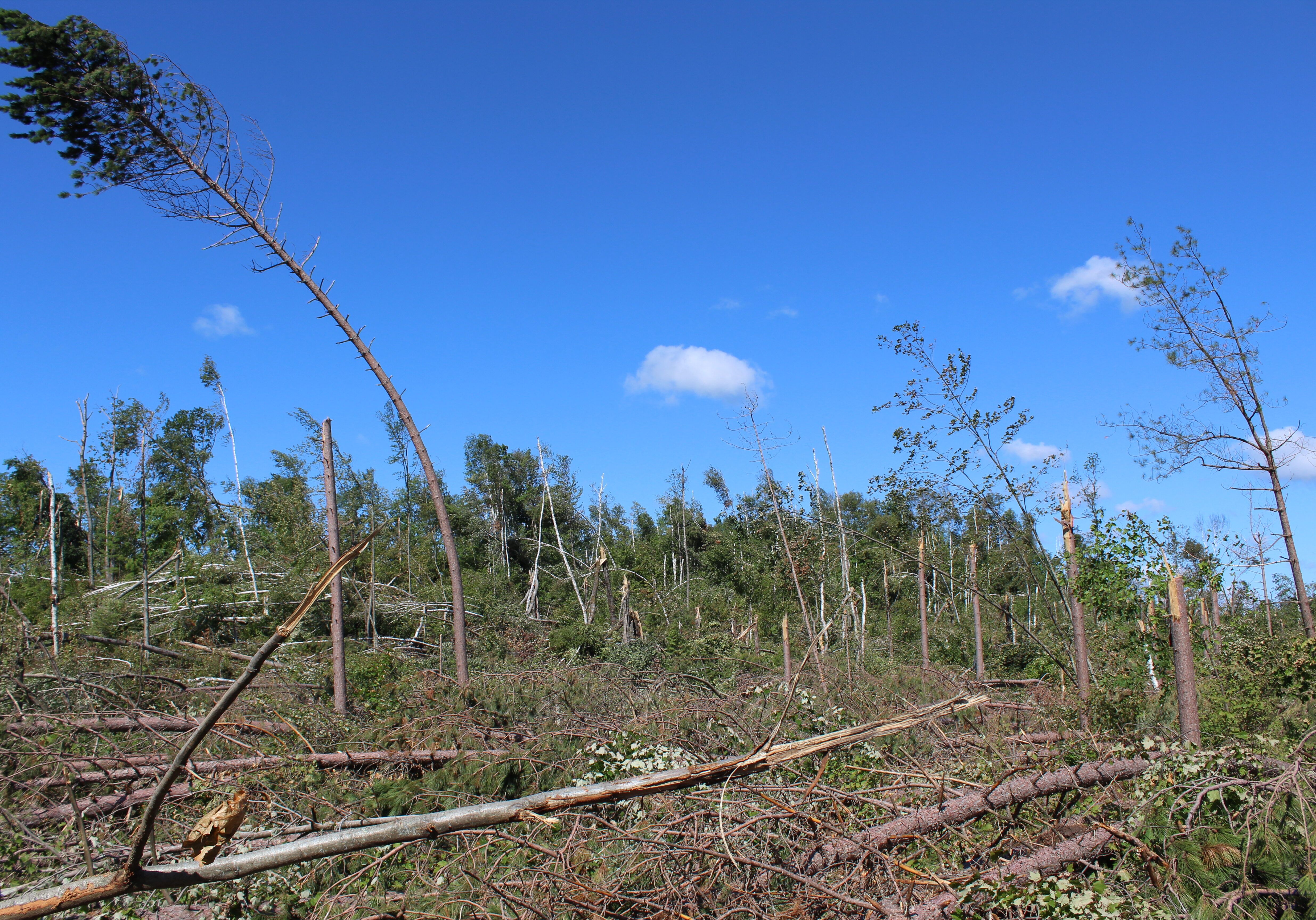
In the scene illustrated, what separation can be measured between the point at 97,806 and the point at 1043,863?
6.73 m

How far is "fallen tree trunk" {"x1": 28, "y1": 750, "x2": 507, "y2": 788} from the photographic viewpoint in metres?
6.05

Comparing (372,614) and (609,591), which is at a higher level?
(609,591)

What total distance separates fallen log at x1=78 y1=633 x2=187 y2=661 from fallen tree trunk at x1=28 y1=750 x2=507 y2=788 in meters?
6.72

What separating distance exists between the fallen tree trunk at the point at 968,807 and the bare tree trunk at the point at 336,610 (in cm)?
641

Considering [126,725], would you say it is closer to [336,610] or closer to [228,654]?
[336,610]

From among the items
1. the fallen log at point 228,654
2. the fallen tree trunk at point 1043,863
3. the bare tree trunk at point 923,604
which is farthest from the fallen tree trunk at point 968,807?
the fallen log at point 228,654

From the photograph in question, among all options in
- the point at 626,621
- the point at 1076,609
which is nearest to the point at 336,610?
the point at 1076,609

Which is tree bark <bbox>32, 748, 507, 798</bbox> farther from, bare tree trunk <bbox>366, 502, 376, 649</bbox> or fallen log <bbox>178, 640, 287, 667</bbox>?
fallen log <bbox>178, 640, 287, 667</bbox>

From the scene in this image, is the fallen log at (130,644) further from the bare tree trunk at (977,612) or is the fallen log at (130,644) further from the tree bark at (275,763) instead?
the bare tree trunk at (977,612)

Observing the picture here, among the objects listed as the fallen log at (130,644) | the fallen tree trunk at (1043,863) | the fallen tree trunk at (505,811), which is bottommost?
the fallen tree trunk at (1043,863)

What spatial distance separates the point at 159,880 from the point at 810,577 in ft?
56.8

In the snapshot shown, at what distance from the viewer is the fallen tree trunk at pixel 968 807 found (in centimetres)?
373

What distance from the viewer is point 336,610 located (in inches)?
341

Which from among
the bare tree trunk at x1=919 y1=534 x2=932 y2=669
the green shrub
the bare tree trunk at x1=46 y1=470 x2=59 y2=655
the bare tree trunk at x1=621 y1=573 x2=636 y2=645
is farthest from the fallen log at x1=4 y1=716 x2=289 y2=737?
the bare tree trunk at x1=919 y1=534 x2=932 y2=669
